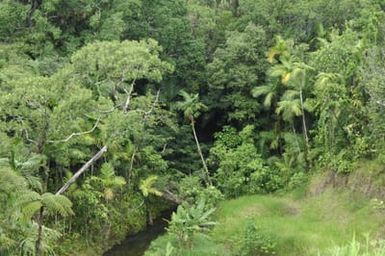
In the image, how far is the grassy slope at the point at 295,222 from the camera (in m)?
17.8

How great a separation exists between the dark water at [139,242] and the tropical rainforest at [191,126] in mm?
340

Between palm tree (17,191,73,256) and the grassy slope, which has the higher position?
palm tree (17,191,73,256)

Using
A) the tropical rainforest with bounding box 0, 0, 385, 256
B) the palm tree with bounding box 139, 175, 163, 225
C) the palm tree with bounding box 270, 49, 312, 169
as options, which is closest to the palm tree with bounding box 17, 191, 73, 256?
the tropical rainforest with bounding box 0, 0, 385, 256

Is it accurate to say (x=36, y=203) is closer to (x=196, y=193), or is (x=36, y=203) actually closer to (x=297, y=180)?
(x=196, y=193)

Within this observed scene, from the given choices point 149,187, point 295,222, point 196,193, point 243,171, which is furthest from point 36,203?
point 243,171

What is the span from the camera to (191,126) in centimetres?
2850

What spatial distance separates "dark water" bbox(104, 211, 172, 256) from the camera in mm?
20953

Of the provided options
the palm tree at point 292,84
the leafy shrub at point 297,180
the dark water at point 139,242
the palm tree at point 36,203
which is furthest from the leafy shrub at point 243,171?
the palm tree at point 36,203

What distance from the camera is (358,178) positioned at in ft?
67.8

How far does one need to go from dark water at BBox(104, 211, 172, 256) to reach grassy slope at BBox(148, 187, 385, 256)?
7.02ft

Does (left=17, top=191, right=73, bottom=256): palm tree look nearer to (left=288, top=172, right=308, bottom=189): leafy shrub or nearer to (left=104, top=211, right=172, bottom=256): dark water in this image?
(left=104, top=211, right=172, bottom=256): dark water

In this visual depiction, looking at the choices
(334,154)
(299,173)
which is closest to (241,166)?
(299,173)

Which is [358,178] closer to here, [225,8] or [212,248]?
[212,248]

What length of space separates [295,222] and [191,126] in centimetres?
1005
